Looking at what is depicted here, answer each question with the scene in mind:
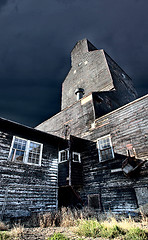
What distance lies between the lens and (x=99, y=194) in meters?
9.77

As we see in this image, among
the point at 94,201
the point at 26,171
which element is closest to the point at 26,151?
the point at 26,171

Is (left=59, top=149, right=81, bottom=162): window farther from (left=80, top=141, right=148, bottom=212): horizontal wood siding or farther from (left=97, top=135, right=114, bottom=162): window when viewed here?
(left=97, top=135, right=114, bottom=162): window

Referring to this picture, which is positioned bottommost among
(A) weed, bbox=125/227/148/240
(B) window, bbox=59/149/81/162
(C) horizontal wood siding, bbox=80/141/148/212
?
(A) weed, bbox=125/227/148/240

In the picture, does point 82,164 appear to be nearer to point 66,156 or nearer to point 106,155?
point 66,156

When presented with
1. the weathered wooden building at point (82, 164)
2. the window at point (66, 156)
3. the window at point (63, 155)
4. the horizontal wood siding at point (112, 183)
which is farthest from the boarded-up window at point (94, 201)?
the window at point (63, 155)

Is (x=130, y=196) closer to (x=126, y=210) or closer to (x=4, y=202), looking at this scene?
(x=126, y=210)

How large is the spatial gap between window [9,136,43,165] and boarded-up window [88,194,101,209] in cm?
462

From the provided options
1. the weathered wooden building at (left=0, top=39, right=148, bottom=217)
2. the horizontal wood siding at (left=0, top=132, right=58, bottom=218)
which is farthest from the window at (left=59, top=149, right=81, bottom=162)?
the horizontal wood siding at (left=0, top=132, right=58, bottom=218)

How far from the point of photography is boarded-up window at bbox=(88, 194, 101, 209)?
9.72 meters

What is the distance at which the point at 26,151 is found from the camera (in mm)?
10055

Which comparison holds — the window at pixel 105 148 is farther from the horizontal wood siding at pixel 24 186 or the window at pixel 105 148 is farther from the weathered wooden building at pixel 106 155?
the horizontal wood siding at pixel 24 186

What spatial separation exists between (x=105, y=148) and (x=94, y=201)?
3.89m

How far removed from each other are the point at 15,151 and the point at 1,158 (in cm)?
104

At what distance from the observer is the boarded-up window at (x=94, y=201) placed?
31.9 ft
